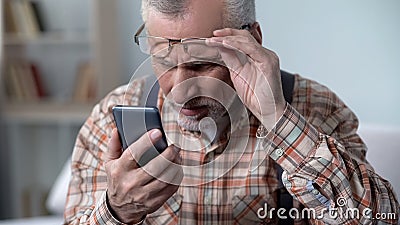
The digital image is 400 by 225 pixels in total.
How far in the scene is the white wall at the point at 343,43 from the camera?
99 centimetres

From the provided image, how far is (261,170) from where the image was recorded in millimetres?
1014

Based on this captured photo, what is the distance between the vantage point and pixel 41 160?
2.75m

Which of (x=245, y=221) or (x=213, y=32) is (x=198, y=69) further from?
(x=245, y=221)

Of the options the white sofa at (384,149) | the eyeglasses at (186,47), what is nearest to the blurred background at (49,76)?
the white sofa at (384,149)

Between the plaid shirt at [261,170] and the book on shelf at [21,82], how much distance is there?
157 centimetres

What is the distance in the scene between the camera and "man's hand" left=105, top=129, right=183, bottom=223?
826mm

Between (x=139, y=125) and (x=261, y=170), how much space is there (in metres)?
0.24

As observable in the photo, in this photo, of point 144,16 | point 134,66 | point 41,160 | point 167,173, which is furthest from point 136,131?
point 41,160

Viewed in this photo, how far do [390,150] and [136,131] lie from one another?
0.47 metres

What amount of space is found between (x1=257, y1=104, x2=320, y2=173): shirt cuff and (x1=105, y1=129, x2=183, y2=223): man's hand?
0.40 feet

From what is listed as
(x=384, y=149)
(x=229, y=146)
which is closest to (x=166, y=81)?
(x=229, y=146)

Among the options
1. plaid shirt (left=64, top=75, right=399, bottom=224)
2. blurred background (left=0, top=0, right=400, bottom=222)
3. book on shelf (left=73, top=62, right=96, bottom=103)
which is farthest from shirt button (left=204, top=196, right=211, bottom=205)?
book on shelf (left=73, top=62, right=96, bottom=103)

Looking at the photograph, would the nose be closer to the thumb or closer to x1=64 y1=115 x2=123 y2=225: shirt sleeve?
the thumb

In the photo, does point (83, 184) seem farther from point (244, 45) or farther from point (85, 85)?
point (85, 85)
